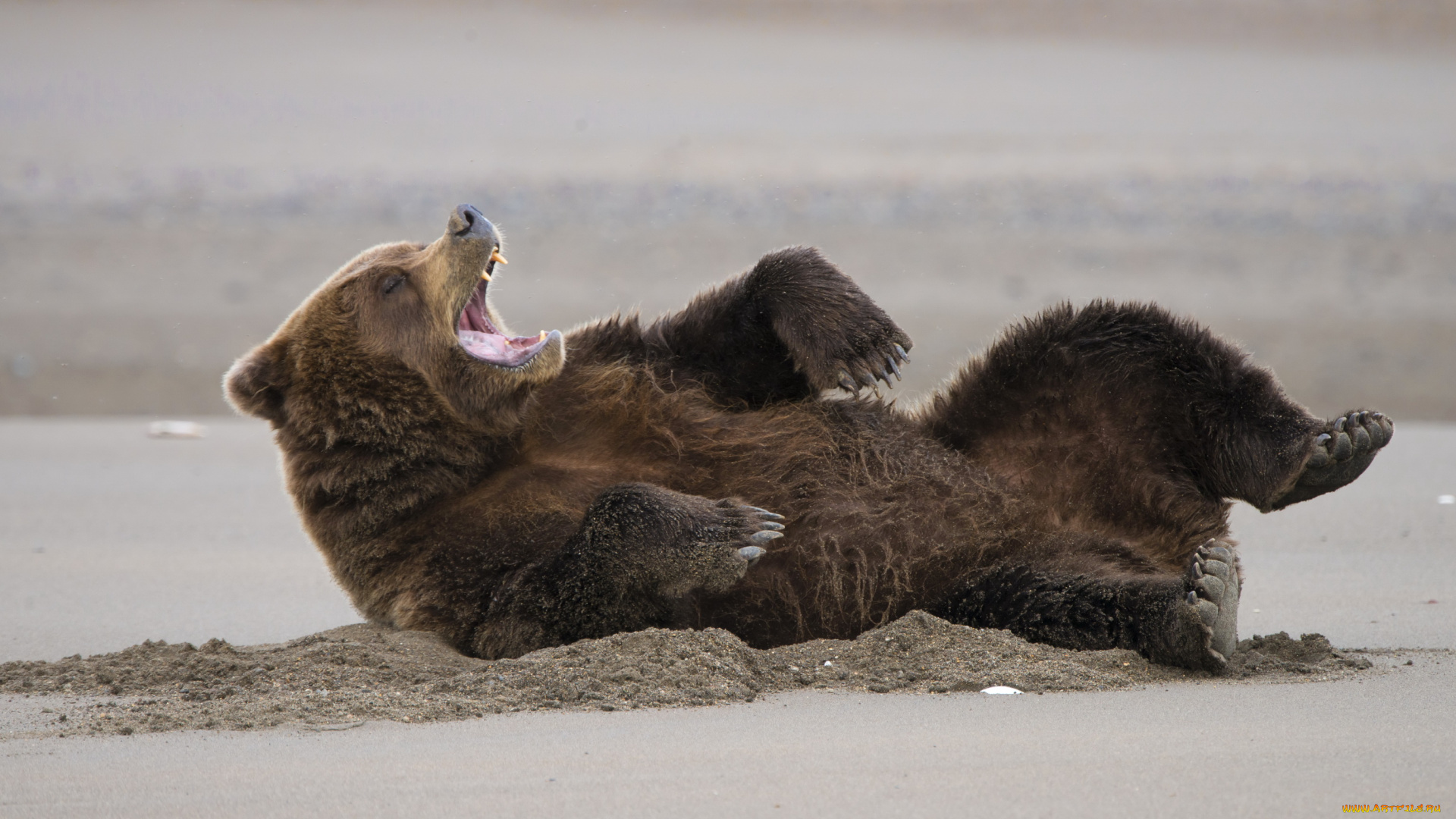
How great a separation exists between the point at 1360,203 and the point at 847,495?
16334mm

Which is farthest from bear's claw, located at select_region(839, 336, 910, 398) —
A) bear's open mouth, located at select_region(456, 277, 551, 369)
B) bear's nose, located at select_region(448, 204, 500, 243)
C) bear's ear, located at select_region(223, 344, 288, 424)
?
bear's ear, located at select_region(223, 344, 288, 424)

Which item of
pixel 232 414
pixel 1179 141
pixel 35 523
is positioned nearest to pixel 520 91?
→ pixel 1179 141

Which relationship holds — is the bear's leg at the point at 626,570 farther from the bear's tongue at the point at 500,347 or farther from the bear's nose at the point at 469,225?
the bear's nose at the point at 469,225

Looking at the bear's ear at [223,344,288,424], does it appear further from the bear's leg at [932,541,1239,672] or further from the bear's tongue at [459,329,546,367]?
the bear's leg at [932,541,1239,672]

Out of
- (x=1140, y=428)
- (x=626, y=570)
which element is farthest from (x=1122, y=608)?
(x=626, y=570)

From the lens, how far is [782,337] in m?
4.81

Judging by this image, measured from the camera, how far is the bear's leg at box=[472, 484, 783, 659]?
3922mm

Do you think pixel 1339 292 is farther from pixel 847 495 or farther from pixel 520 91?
pixel 520 91

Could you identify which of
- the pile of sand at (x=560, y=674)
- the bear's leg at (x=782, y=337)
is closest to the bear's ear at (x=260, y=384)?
the pile of sand at (x=560, y=674)

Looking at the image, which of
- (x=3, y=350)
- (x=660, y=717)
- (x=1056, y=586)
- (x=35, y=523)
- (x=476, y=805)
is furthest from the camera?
(x=3, y=350)

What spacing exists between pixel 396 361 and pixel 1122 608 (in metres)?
2.29

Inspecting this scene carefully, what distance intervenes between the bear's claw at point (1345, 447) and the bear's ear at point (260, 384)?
10.3 feet

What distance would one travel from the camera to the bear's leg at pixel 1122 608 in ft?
12.1

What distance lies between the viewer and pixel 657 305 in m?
14.7
